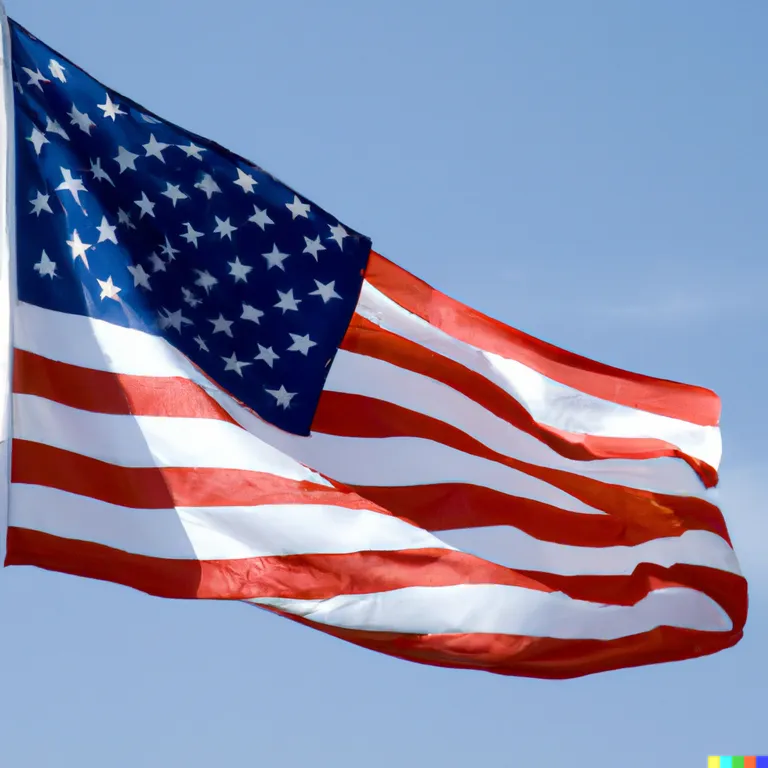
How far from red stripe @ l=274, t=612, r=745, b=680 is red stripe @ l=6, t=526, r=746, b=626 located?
347 millimetres

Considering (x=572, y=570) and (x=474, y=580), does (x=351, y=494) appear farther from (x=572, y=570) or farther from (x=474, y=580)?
(x=572, y=570)

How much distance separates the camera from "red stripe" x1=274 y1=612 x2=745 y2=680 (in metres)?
15.0

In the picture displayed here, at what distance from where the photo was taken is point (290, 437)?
15766 mm

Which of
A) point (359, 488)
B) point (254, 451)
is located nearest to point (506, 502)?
point (359, 488)

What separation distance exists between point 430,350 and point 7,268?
14.8 feet

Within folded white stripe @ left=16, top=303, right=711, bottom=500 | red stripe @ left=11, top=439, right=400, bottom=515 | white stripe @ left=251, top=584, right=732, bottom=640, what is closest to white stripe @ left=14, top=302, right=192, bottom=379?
folded white stripe @ left=16, top=303, right=711, bottom=500

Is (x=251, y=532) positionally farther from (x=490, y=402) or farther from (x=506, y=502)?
(x=490, y=402)

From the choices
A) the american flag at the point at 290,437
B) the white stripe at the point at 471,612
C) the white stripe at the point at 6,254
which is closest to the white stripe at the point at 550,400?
the american flag at the point at 290,437

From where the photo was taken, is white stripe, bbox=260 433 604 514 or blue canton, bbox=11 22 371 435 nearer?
blue canton, bbox=11 22 371 435

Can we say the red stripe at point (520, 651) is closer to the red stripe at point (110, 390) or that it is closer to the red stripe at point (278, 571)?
the red stripe at point (278, 571)

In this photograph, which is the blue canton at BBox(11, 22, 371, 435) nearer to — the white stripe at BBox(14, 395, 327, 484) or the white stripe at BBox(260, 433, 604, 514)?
the white stripe at BBox(260, 433, 604, 514)

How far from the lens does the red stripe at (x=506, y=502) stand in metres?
16.4

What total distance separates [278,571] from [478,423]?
3.15 meters

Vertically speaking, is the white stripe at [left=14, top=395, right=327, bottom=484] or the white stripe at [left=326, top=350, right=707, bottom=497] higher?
the white stripe at [left=326, top=350, right=707, bottom=497]
